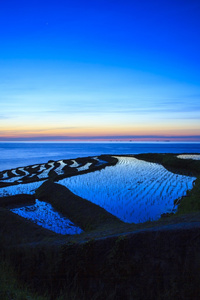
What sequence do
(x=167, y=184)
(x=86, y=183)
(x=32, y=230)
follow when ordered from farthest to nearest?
(x=86, y=183), (x=167, y=184), (x=32, y=230)

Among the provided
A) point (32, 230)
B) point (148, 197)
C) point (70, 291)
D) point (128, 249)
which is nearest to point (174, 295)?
point (128, 249)

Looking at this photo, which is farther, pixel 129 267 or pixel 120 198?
pixel 120 198

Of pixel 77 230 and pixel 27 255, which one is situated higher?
pixel 27 255

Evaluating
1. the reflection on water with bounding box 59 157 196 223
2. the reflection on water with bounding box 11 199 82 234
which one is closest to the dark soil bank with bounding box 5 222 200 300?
the reflection on water with bounding box 11 199 82 234

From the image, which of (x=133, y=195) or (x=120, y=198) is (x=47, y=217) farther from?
(x=133, y=195)

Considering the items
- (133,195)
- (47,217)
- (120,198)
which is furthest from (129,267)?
(133,195)

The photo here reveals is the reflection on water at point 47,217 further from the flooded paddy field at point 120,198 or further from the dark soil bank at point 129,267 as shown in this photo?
the dark soil bank at point 129,267

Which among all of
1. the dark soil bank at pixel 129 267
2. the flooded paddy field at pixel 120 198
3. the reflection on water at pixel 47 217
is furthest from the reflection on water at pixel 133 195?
the dark soil bank at pixel 129 267

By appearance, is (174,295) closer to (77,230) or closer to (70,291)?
(70,291)
